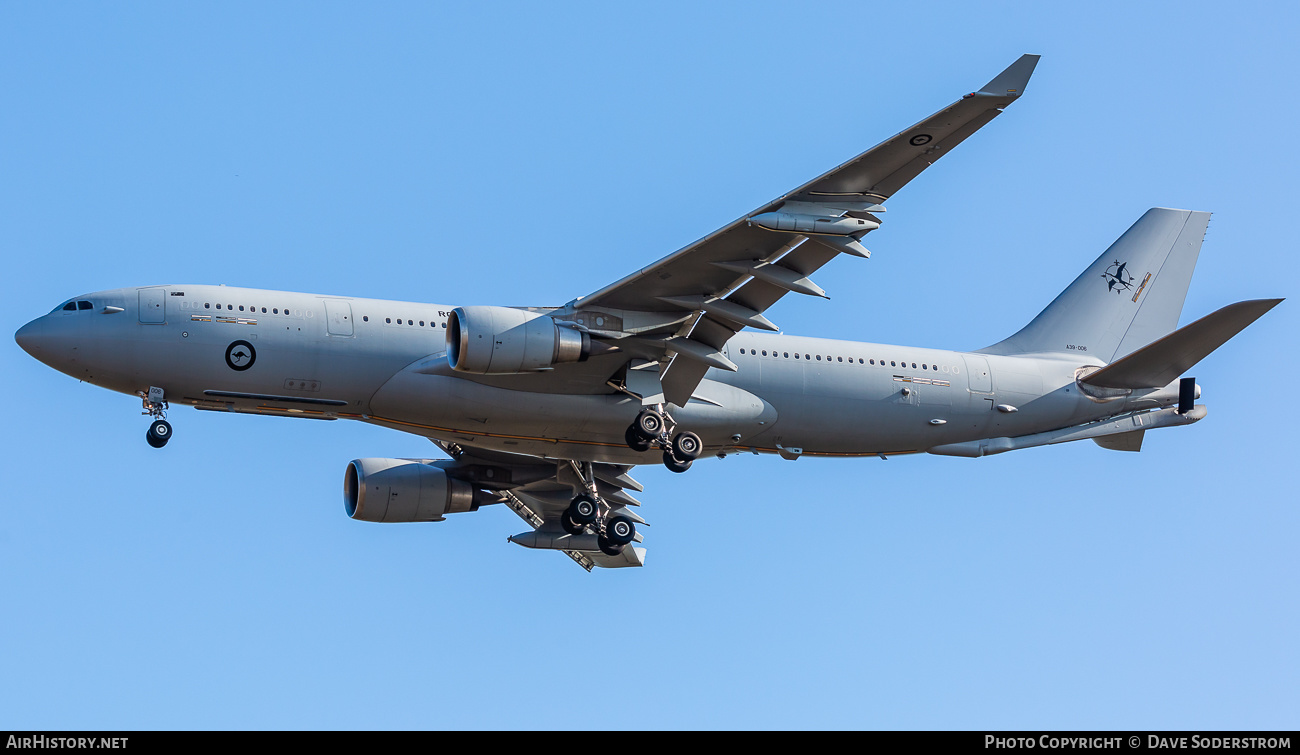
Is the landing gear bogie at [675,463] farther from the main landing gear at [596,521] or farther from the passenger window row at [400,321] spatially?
the passenger window row at [400,321]

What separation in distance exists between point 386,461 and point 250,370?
7891 millimetres

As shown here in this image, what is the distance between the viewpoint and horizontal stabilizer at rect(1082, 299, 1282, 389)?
3075 centimetres

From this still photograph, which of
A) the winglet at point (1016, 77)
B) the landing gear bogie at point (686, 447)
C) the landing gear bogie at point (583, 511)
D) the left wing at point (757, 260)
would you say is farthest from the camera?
the landing gear bogie at point (583, 511)

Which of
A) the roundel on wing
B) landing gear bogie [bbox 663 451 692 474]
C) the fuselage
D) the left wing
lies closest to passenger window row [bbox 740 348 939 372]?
the fuselage

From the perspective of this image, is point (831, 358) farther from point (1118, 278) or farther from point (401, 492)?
point (401, 492)

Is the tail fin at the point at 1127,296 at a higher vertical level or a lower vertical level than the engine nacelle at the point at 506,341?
higher

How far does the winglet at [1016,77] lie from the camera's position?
2503 cm

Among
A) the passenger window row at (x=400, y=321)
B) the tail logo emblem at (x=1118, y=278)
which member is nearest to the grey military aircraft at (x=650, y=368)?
the passenger window row at (x=400, y=321)

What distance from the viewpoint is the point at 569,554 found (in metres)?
41.7

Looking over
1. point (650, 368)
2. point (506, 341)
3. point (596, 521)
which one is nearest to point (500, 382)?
point (506, 341)

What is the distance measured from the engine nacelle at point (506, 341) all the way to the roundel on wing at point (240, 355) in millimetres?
4244

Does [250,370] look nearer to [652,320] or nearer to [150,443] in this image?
[150,443]

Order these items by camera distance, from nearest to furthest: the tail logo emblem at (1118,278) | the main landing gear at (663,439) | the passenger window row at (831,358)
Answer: the main landing gear at (663,439)
the passenger window row at (831,358)
the tail logo emblem at (1118,278)

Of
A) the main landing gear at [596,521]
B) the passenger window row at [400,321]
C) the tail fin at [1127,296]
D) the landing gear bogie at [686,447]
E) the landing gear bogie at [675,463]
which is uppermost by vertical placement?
the tail fin at [1127,296]
